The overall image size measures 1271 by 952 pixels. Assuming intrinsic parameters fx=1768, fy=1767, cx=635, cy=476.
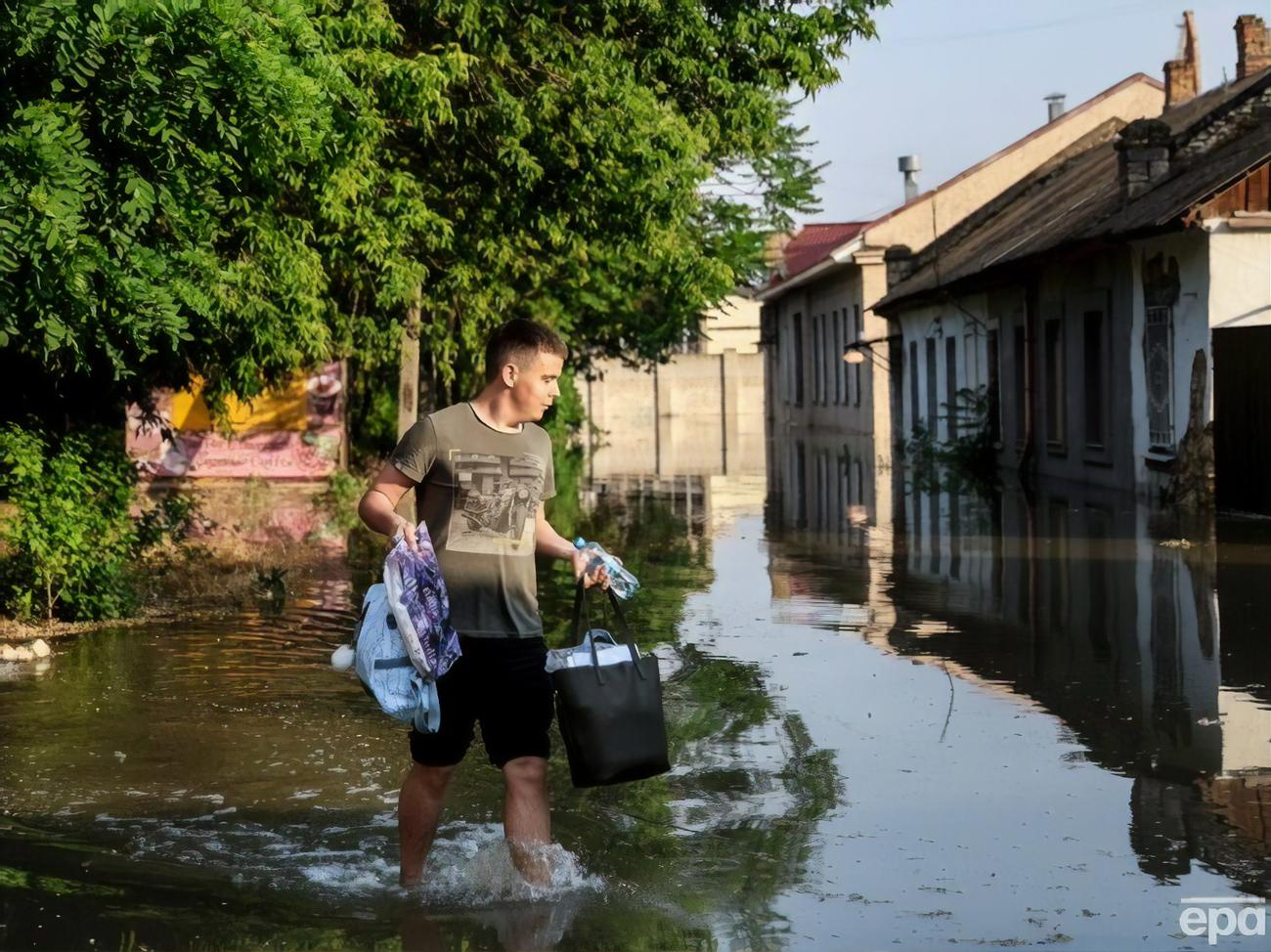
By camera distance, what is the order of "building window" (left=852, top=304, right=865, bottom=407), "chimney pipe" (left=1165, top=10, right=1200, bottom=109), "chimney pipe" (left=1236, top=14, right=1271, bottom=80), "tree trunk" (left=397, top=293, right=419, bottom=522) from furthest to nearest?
"building window" (left=852, top=304, right=865, bottom=407)
"chimney pipe" (left=1165, top=10, right=1200, bottom=109)
"chimney pipe" (left=1236, top=14, right=1271, bottom=80)
"tree trunk" (left=397, top=293, right=419, bottom=522)

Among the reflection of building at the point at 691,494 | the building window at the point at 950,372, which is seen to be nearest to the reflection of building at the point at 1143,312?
the building window at the point at 950,372

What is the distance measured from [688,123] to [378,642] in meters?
11.2

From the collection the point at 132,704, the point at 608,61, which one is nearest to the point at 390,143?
the point at 608,61

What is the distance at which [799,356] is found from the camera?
170ft

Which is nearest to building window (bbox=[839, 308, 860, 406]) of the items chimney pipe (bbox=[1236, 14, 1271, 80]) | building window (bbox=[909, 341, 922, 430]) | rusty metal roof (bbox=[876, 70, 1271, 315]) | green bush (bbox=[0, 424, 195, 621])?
rusty metal roof (bbox=[876, 70, 1271, 315])

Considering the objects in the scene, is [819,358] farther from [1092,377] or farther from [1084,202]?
[1092,377]

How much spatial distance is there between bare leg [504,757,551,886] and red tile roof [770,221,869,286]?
153 feet

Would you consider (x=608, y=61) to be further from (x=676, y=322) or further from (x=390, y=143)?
(x=676, y=322)

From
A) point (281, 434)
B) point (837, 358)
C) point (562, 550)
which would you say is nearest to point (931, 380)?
point (837, 358)

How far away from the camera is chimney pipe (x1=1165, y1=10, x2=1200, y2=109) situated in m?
32.1

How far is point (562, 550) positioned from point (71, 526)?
5553 mm

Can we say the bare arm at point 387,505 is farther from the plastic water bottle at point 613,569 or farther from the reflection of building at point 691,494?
the reflection of building at point 691,494

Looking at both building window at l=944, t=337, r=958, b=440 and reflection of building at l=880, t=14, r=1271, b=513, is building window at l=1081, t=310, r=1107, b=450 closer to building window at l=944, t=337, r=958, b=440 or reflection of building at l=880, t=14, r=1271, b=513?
reflection of building at l=880, t=14, r=1271, b=513

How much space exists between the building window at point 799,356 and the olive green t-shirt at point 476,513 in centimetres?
4612
